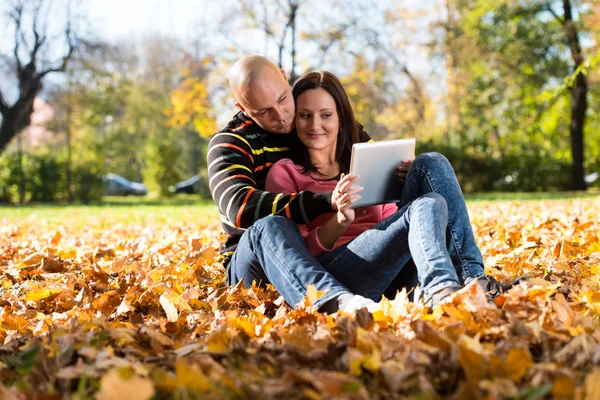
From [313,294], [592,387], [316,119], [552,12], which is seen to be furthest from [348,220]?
[552,12]

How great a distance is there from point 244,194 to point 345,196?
1.62 feet

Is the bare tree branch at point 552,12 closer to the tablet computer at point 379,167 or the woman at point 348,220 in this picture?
the woman at point 348,220

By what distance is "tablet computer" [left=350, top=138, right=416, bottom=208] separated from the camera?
8.97ft

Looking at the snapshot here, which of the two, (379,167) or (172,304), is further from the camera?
(379,167)

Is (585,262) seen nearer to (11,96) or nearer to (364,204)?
(364,204)

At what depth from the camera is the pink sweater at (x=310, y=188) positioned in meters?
2.98

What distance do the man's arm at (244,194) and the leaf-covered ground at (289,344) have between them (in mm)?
405

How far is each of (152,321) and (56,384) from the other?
34.7 inches

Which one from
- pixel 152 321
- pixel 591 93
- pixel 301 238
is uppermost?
pixel 591 93

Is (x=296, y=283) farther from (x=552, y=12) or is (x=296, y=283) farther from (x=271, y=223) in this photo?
(x=552, y=12)

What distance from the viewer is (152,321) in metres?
2.63

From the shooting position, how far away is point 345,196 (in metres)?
2.63

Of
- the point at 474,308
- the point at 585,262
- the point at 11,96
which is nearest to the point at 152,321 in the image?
the point at 474,308

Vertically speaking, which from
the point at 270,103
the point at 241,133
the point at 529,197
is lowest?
the point at 529,197
